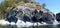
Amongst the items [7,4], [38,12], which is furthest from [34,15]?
[7,4]

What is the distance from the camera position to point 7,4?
121500 millimetres

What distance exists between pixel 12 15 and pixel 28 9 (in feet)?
30.1

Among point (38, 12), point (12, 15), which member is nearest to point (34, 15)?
point (38, 12)

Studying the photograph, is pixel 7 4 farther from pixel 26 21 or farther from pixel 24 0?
pixel 26 21

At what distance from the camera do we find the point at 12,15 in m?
95.9

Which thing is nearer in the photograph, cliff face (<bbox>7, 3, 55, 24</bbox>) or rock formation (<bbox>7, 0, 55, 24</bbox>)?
rock formation (<bbox>7, 0, 55, 24</bbox>)

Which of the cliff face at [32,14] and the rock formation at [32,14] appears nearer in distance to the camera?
the rock formation at [32,14]

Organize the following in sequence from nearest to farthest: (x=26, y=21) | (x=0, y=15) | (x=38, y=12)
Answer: (x=26, y=21), (x=38, y=12), (x=0, y=15)

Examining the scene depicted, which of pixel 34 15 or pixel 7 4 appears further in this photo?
pixel 7 4

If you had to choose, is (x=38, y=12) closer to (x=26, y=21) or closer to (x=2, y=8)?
(x=26, y=21)

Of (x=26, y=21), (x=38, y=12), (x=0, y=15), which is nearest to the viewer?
(x=26, y=21)

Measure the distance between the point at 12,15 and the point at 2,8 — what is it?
3033 centimetres

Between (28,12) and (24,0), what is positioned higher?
(24,0)

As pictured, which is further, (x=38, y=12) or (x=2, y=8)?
(x=2, y=8)
